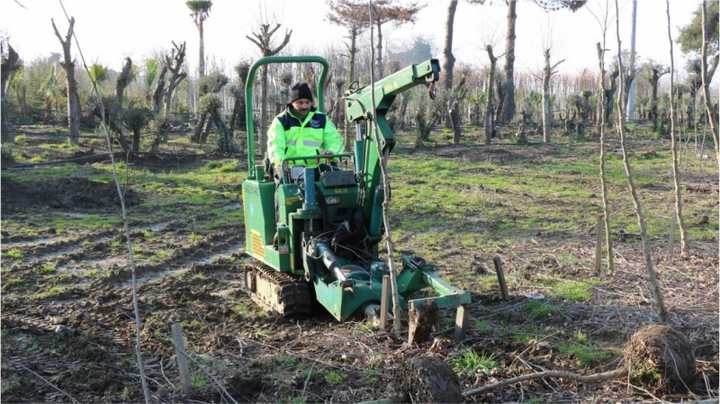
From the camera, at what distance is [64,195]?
14141 millimetres

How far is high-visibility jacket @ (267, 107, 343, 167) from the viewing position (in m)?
7.03

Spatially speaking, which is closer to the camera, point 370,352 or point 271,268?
point 370,352

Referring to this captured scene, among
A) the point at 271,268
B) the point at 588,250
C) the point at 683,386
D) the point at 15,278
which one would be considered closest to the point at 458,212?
the point at 588,250

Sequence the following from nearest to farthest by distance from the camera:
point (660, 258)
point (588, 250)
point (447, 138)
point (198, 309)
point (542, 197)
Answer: point (198, 309) < point (660, 258) < point (588, 250) < point (542, 197) < point (447, 138)

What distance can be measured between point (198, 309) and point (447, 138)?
20541 millimetres

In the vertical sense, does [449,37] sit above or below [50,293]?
above

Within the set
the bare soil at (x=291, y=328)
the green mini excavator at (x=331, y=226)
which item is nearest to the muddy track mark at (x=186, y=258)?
the bare soil at (x=291, y=328)

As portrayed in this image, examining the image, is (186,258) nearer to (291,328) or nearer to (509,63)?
(291,328)

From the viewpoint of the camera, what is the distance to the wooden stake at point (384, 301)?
5378mm

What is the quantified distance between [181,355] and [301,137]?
3.07m

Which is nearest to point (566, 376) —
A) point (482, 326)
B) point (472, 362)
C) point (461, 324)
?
point (472, 362)

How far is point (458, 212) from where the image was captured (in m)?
12.4

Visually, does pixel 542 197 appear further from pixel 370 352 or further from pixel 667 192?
pixel 370 352

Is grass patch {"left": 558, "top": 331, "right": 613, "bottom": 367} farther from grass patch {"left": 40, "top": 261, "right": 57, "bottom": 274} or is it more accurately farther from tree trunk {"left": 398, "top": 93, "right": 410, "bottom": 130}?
tree trunk {"left": 398, "top": 93, "right": 410, "bottom": 130}
